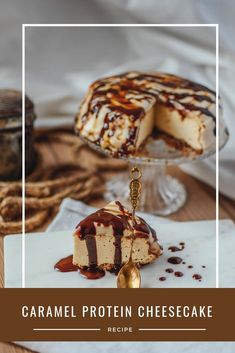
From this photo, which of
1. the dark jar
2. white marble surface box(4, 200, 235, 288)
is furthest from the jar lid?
white marble surface box(4, 200, 235, 288)

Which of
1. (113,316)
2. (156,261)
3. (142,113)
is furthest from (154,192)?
(113,316)

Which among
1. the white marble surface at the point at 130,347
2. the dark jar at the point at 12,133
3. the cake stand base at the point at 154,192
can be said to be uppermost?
A: the dark jar at the point at 12,133

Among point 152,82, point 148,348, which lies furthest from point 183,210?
point 148,348

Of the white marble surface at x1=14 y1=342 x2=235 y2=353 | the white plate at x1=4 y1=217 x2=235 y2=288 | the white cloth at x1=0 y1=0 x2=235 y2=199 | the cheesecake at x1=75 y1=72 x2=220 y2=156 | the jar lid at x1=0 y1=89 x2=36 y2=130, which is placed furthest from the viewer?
the white cloth at x1=0 y1=0 x2=235 y2=199

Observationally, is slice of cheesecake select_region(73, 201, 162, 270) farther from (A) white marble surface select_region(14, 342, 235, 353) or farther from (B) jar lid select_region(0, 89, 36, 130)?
(B) jar lid select_region(0, 89, 36, 130)

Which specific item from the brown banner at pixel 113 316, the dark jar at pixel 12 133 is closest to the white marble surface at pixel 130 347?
the brown banner at pixel 113 316

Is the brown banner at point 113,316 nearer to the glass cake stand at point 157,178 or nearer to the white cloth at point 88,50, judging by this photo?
the glass cake stand at point 157,178

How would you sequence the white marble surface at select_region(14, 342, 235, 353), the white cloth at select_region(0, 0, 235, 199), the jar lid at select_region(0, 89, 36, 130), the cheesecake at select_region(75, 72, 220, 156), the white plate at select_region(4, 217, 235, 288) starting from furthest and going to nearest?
the white cloth at select_region(0, 0, 235, 199) → the jar lid at select_region(0, 89, 36, 130) → the cheesecake at select_region(75, 72, 220, 156) → the white plate at select_region(4, 217, 235, 288) → the white marble surface at select_region(14, 342, 235, 353)
